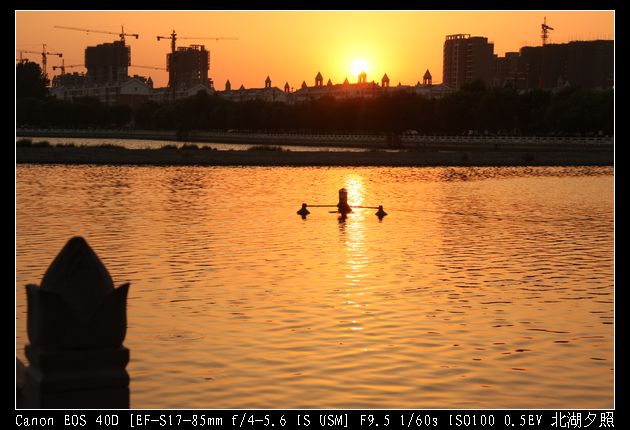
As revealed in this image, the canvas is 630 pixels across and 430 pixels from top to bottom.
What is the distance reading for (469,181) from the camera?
242 feet

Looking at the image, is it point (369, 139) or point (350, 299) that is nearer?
point (350, 299)

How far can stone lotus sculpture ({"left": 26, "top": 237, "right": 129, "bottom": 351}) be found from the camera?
785cm

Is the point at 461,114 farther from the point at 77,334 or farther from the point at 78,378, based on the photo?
the point at 77,334

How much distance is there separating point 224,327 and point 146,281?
5.77m

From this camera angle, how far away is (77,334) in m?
7.93

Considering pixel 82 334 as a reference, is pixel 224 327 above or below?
below

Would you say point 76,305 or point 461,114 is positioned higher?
point 461,114

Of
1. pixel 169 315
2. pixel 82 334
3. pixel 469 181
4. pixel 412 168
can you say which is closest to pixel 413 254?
pixel 169 315

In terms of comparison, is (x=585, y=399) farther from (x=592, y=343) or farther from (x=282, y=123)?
(x=282, y=123)
